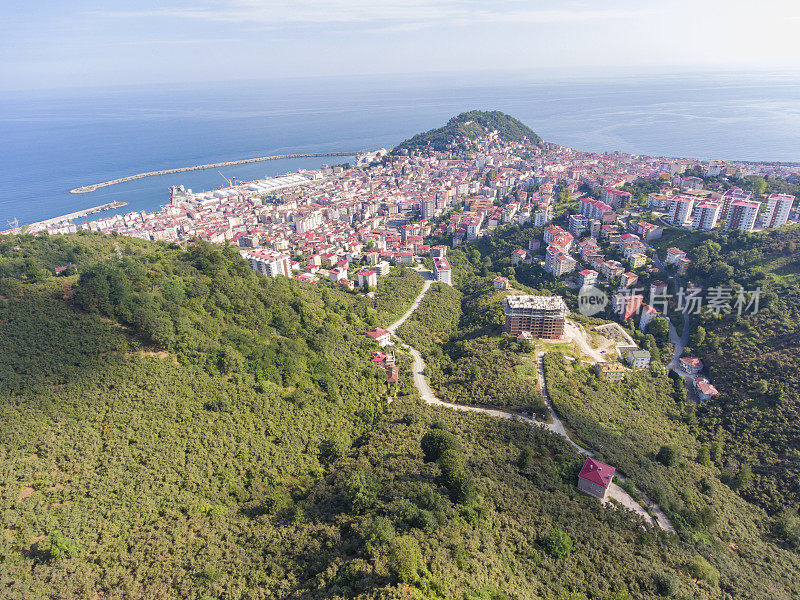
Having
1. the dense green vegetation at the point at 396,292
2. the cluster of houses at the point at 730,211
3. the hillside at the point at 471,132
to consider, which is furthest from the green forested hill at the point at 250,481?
the hillside at the point at 471,132

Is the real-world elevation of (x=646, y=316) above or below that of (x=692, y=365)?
above

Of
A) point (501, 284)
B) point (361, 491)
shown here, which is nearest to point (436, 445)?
point (361, 491)

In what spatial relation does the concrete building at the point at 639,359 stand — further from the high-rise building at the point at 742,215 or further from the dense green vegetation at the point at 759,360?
the high-rise building at the point at 742,215

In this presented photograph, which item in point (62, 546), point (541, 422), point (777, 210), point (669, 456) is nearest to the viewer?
point (62, 546)

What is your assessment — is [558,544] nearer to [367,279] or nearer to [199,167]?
[367,279]

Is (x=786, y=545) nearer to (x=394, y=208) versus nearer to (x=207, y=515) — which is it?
(x=207, y=515)

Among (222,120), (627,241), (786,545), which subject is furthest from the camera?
(222,120)

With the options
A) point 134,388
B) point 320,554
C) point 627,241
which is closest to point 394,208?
point 627,241
